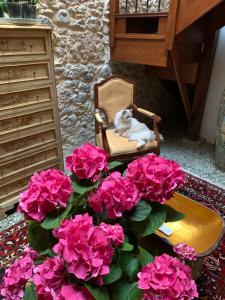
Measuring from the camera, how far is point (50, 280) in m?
0.58

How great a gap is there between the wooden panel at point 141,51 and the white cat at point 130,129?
24.6 inches

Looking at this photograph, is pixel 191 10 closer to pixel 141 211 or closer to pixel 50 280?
pixel 141 211

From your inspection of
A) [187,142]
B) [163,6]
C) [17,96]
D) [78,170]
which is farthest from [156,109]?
[78,170]

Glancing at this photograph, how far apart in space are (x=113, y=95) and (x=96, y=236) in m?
2.05

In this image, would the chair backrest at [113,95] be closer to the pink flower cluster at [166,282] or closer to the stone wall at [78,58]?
the stone wall at [78,58]

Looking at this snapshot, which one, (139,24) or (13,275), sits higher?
(139,24)

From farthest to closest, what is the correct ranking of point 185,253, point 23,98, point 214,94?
point 214,94
point 23,98
point 185,253

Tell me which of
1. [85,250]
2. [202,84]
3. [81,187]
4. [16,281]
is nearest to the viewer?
[85,250]

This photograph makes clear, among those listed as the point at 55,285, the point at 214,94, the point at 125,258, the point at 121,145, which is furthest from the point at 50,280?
the point at 214,94

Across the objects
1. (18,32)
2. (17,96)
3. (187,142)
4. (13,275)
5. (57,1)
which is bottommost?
(187,142)

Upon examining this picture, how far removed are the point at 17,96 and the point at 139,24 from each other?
5.65 feet

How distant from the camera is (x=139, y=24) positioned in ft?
8.96

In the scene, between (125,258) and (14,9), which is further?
(14,9)

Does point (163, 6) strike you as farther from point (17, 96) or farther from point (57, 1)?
point (17, 96)
